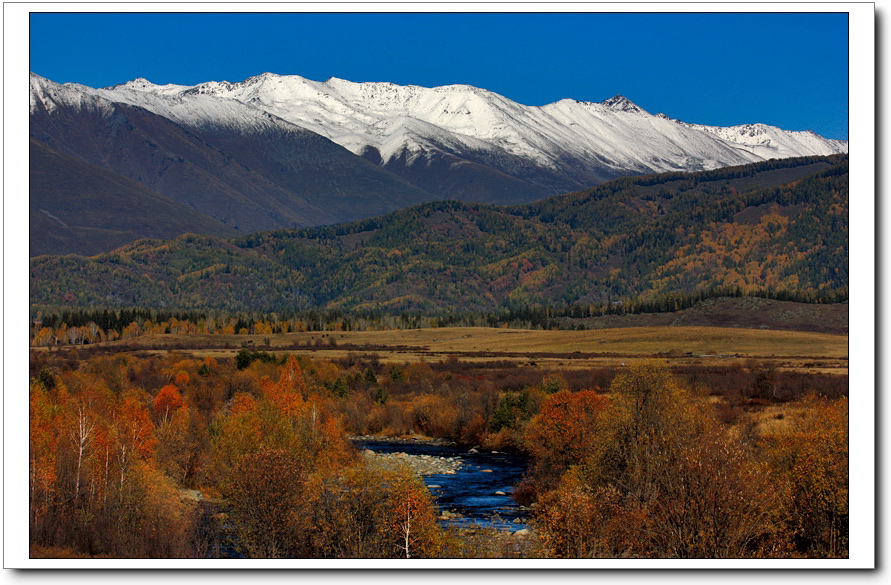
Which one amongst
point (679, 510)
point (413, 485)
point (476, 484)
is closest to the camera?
point (679, 510)

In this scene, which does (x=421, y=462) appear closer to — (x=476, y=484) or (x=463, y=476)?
(x=463, y=476)

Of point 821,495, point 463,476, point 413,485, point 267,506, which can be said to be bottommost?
point 463,476

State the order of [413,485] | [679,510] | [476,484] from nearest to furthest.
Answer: [679,510] < [413,485] < [476,484]

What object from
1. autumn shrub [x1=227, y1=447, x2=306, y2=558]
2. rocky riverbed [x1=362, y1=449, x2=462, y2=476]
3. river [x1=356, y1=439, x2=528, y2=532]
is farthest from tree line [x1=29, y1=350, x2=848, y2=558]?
rocky riverbed [x1=362, y1=449, x2=462, y2=476]

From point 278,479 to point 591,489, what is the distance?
47.3ft

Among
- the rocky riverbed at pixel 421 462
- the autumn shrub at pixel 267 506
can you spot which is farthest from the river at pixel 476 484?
the autumn shrub at pixel 267 506

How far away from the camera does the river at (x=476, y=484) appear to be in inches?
2265

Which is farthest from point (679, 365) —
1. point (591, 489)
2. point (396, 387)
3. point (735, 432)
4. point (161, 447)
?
point (591, 489)

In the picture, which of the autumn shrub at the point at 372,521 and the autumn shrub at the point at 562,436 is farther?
the autumn shrub at the point at 562,436

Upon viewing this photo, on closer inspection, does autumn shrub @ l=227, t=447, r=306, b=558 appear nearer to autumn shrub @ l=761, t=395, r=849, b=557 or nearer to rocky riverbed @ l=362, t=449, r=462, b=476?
autumn shrub @ l=761, t=395, r=849, b=557

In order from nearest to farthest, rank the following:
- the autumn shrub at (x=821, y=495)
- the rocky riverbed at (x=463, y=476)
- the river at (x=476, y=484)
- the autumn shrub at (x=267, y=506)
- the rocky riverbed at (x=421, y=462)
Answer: the autumn shrub at (x=821, y=495) → the autumn shrub at (x=267, y=506) → the rocky riverbed at (x=463, y=476) → the river at (x=476, y=484) → the rocky riverbed at (x=421, y=462)

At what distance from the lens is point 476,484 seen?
238 ft

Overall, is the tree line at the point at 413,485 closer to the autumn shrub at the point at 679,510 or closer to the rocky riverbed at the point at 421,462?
the autumn shrub at the point at 679,510

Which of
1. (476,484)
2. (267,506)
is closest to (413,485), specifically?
(267,506)
